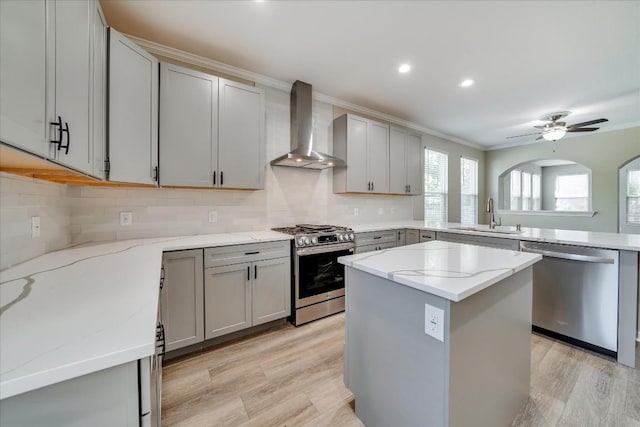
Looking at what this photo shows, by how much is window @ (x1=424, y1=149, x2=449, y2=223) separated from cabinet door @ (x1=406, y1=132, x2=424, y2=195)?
0.70m

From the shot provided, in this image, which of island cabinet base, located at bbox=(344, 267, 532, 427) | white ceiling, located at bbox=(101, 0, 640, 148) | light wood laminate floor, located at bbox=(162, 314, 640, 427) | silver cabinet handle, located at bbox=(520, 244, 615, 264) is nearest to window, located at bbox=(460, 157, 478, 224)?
white ceiling, located at bbox=(101, 0, 640, 148)

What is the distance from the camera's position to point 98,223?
2.20 meters

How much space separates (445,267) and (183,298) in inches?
78.6

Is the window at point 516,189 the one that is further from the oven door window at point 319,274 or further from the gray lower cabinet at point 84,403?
the gray lower cabinet at point 84,403

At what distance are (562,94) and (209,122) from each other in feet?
15.0

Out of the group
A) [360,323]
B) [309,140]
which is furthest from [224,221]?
[360,323]

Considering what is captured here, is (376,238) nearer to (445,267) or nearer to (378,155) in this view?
(378,155)

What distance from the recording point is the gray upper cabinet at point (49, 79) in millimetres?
793

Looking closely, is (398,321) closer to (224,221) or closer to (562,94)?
(224,221)

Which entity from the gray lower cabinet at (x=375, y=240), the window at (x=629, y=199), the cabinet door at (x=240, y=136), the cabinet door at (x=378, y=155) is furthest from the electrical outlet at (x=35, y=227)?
the window at (x=629, y=199)

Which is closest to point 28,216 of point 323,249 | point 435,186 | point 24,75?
point 24,75

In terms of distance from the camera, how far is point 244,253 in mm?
2365

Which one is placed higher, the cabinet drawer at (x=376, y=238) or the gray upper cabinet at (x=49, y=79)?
the gray upper cabinet at (x=49, y=79)

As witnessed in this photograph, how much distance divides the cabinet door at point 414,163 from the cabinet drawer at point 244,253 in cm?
268
